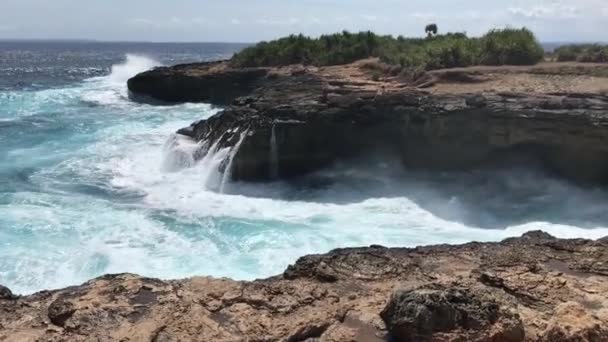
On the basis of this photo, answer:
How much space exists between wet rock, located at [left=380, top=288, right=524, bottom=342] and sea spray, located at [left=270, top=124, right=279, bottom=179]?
506 inches

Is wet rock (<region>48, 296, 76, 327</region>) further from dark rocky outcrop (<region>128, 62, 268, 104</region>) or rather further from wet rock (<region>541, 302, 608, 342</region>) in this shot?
dark rocky outcrop (<region>128, 62, 268, 104</region>)

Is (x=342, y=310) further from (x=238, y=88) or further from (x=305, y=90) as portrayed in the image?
(x=238, y=88)

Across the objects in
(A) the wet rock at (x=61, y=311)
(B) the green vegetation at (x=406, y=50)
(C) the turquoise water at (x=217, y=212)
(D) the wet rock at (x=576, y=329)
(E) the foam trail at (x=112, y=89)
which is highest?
(B) the green vegetation at (x=406, y=50)

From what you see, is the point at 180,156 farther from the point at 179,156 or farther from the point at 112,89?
the point at 112,89

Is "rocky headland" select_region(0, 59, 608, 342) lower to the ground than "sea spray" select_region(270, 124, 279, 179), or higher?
higher

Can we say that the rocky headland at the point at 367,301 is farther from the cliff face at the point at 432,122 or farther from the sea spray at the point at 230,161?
the sea spray at the point at 230,161

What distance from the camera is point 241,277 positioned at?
35.1 ft

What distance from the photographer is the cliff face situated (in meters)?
15.3

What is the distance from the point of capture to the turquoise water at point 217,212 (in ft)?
37.8

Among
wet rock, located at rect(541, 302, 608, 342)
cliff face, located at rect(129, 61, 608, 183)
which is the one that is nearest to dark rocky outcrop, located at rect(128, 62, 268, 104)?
cliff face, located at rect(129, 61, 608, 183)

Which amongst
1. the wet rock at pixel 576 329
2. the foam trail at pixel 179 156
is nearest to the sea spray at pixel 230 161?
the foam trail at pixel 179 156

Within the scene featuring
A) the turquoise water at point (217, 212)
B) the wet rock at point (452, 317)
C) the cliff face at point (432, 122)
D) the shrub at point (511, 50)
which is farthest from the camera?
the shrub at point (511, 50)

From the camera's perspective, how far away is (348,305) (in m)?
5.54

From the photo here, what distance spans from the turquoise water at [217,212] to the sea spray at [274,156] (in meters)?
0.43
